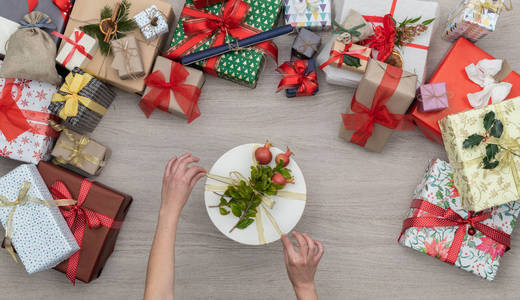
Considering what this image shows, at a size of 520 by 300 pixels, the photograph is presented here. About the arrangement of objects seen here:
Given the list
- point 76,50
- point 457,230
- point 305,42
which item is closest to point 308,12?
point 305,42

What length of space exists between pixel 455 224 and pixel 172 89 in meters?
1.24

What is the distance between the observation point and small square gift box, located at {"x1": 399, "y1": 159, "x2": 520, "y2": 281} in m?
1.36

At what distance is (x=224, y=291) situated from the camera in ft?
4.93

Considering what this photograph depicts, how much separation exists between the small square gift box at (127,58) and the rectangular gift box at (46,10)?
258 mm

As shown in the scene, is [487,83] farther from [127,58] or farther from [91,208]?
[91,208]

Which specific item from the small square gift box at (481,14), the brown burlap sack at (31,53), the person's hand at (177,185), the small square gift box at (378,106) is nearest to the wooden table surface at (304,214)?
the small square gift box at (378,106)

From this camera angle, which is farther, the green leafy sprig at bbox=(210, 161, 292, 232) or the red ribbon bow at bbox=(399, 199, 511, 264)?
the red ribbon bow at bbox=(399, 199, 511, 264)

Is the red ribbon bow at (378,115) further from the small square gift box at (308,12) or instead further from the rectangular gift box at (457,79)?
the small square gift box at (308,12)

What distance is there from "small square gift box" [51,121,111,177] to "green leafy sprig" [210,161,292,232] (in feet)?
1.93

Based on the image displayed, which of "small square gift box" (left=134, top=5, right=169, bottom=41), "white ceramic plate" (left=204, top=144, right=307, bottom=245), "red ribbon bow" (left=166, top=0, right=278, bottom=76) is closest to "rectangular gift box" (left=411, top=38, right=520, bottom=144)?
"white ceramic plate" (left=204, top=144, right=307, bottom=245)

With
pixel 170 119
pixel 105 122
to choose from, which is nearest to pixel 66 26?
pixel 105 122

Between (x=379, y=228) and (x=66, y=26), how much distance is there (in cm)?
157

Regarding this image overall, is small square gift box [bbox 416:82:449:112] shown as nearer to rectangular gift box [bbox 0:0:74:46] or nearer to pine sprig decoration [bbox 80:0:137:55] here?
pine sprig decoration [bbox 80:0:137:55]

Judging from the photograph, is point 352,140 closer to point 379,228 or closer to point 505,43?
point 379,228
